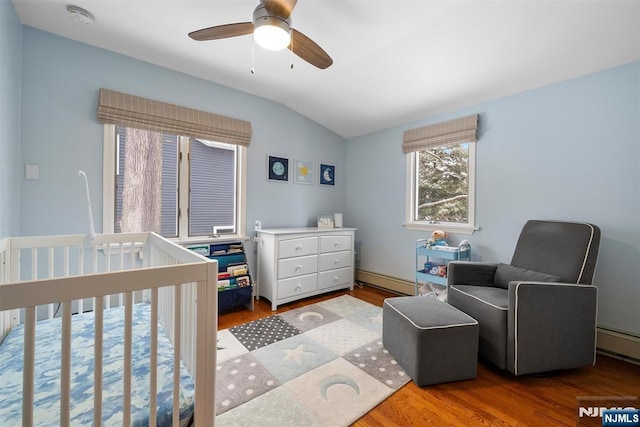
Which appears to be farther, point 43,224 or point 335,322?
point 335,322

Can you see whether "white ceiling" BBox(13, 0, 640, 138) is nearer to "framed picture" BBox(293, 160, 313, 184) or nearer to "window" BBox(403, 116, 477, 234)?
"window" BBox(403, 116, 477, 234)

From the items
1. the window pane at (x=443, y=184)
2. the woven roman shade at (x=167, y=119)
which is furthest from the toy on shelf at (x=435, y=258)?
the woven roman shade at (x=167, y=119)

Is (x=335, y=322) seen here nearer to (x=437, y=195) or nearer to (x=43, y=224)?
(x=437, y=195)

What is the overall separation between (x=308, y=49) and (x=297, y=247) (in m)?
1.91

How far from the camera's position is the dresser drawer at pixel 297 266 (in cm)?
287

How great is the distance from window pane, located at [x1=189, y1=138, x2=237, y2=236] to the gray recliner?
2499 millimetres

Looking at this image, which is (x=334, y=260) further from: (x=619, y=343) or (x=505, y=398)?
(x=619, y=343)

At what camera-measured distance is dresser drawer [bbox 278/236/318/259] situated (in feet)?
9.41

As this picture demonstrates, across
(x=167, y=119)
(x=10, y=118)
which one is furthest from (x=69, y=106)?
(x=167, y=119)

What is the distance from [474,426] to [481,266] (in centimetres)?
129

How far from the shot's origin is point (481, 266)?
2307 millimetres

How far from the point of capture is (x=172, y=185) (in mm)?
2695

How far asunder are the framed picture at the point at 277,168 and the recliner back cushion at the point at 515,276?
2.45m

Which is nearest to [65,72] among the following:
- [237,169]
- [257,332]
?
[237,169]
